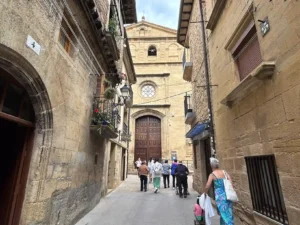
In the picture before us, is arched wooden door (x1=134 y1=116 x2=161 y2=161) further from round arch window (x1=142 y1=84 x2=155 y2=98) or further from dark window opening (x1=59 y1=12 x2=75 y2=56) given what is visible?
dark window opening (x1=59 y1=12 x2=75 y2=56)

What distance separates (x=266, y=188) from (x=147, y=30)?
72.3 ft

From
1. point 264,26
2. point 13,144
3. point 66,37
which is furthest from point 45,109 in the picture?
point 264,26

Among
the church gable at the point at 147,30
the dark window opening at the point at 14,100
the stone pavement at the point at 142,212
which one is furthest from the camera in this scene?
the church gable at the point at 147,30

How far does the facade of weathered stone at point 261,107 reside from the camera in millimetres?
2639

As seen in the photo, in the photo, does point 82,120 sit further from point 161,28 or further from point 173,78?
point 161,28

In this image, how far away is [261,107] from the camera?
10.9ft

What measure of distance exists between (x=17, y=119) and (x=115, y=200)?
5.44m

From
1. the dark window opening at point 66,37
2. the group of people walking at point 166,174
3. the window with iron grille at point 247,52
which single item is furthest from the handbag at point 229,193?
the group of people walking at point 166,174

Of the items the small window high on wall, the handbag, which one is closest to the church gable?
the small window high on wall

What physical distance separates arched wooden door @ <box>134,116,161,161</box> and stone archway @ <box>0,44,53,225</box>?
1563 cm

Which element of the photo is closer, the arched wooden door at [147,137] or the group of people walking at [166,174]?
the group of people walking at [166,174]

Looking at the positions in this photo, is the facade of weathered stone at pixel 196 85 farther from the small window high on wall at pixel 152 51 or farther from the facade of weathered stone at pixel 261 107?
the small window high on wall at pixel 152 51

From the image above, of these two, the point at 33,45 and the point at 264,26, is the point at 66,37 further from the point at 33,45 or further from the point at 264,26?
the point at 264,26

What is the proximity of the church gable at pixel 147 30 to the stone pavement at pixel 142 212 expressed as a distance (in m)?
18.9
